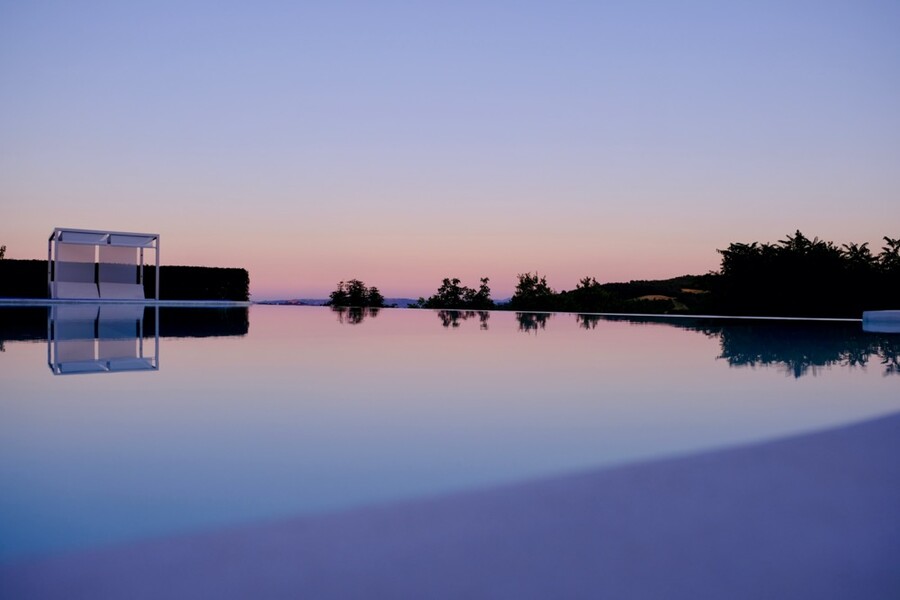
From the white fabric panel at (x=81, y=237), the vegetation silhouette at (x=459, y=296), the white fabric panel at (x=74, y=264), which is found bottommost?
the vegetation silhouette at (x=459, y=296)

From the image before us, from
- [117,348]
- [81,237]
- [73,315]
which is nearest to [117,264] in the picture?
[81,237]

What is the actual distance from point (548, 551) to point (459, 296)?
1978cm

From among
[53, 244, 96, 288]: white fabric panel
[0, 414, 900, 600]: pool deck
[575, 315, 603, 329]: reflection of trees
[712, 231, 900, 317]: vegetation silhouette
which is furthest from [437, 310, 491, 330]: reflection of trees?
[53, 244, 96, 288]: white fabric panel

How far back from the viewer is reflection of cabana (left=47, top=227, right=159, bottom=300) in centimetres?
1664

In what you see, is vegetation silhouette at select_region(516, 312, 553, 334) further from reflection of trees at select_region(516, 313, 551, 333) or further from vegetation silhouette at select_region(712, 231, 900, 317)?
vegetation silhouette at select_region(712, 231, 900, 317)

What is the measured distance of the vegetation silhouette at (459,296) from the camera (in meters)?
20.8

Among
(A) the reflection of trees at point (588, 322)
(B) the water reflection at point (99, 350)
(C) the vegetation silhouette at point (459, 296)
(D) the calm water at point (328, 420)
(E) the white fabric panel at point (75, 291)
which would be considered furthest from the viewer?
(C) the vegetation silhouette at point (459, 296)

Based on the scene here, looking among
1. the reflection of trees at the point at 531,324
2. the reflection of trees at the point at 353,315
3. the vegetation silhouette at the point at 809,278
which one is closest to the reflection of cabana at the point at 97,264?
the reflection of trees at the point at 353,315

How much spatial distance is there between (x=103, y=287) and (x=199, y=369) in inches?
646

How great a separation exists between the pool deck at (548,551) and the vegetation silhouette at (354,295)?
2060 cm

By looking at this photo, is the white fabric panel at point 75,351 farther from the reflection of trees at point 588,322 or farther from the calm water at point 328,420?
the reflection of trees at point 588,322

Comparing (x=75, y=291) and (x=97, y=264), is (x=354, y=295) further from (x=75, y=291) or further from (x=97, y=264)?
(x=75, y=291)

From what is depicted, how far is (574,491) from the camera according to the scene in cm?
164

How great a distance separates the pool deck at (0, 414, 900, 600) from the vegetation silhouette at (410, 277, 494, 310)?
1903cm
